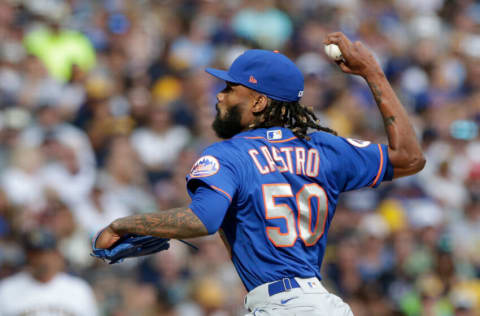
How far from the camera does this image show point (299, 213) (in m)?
3.45

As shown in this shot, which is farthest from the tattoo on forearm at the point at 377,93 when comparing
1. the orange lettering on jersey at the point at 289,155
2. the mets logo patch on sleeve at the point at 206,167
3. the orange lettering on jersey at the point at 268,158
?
the mets logo patch on sleeve at the point at 206,167

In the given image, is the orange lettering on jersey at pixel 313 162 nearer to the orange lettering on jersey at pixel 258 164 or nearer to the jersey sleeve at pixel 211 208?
the orange lettering on jersey at pixel 258 164

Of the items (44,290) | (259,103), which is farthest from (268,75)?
(44,290)

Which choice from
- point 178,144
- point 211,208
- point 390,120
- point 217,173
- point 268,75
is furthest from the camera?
point 178,144

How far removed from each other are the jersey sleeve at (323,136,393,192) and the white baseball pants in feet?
1.73

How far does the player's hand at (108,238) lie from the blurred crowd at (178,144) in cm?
297

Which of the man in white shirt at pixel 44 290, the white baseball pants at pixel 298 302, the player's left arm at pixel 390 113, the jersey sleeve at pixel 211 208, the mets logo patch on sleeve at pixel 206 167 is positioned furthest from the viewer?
the man in white shirt at pixel 44 290

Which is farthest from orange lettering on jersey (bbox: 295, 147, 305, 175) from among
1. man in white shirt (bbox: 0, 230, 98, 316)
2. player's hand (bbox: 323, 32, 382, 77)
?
man in white shirt (bbox: 0, 230, 98, 316)

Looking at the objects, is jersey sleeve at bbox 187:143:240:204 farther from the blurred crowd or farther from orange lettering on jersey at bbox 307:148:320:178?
the blurred crowd

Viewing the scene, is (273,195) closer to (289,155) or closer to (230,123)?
(289,155)

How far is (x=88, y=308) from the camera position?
6.35m

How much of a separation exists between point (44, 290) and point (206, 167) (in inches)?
137

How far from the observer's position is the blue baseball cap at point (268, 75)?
3.59 metres

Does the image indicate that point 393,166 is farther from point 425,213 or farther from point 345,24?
point 345,24
